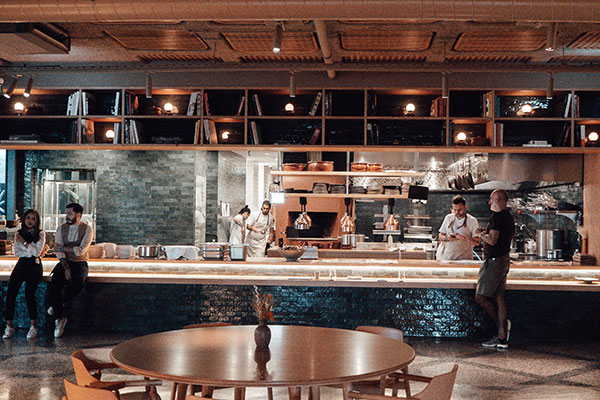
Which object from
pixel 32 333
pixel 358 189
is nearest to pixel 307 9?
pixel 32 333

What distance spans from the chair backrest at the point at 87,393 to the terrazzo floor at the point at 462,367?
215cm

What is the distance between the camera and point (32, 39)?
6285 millimetres

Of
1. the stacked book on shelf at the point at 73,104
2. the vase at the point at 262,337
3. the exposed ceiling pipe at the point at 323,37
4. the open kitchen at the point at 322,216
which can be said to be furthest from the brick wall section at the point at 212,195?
A: the vase at the point at 262,337

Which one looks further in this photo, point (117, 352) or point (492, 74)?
point (492, 74)

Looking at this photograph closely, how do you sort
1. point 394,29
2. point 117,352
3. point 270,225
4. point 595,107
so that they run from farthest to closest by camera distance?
point 270,225, point 595,107, point 394,29, point 117,352

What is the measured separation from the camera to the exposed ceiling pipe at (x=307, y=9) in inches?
178

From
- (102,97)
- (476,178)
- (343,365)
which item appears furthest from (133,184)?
(343,365)

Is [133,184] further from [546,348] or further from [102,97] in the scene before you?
[546,348]

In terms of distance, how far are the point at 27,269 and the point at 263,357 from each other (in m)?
5.12

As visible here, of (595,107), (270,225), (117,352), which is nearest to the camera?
(117,352)

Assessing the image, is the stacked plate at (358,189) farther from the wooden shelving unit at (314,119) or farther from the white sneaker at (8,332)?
the white sneaker at (8,332)

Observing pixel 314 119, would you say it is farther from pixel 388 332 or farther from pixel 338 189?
pixel 388 332

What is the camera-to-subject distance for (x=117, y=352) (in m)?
3.46

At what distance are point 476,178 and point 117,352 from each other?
7.92m
